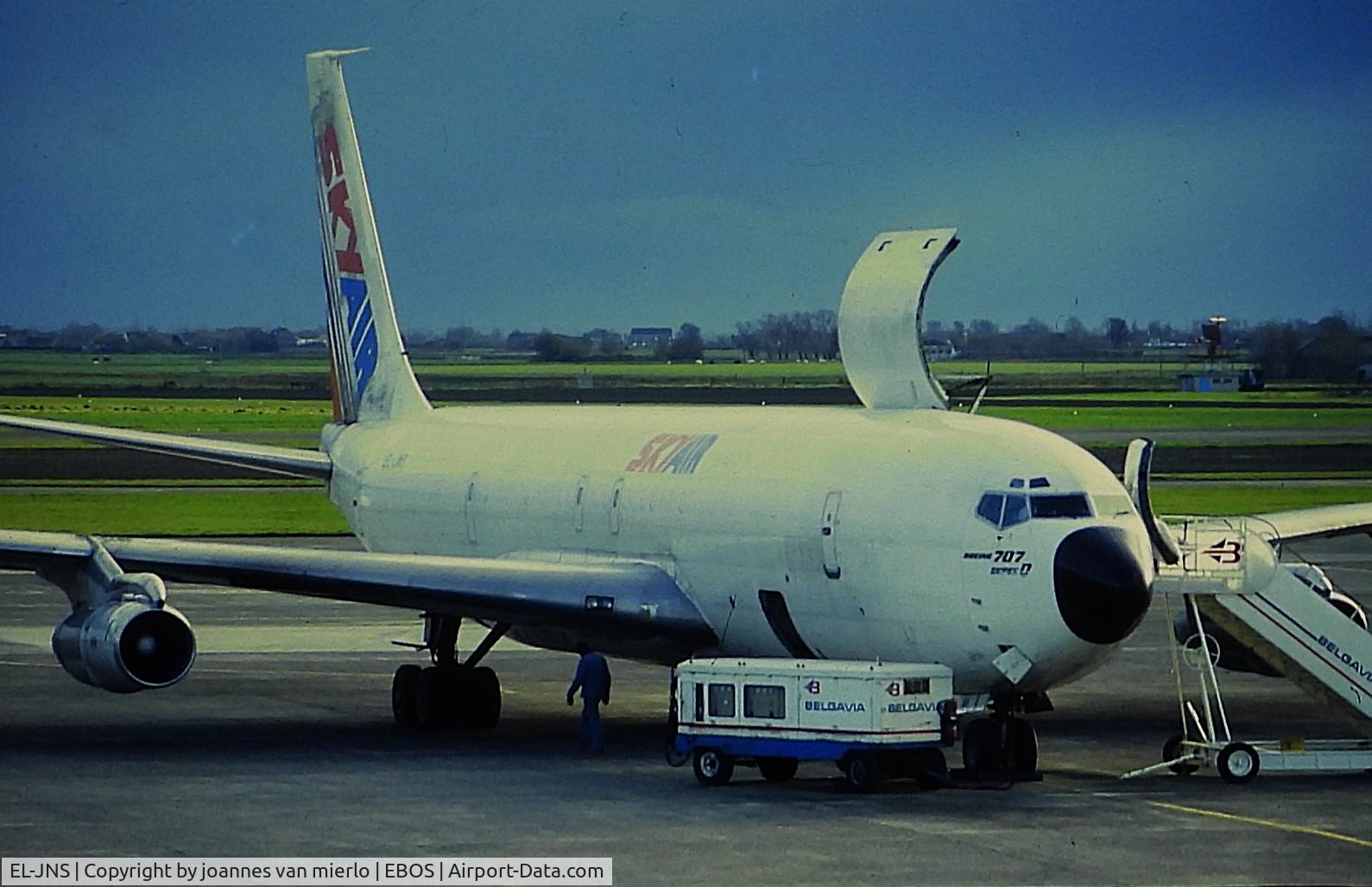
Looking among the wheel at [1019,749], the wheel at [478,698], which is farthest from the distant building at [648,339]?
the wheel at [1019,749]

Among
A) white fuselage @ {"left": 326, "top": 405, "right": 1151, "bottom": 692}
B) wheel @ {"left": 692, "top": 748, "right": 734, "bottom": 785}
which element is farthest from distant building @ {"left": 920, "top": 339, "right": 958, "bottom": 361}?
wheel @ {"left": 692, "top": 748, "right": 734, "bottom": 785}

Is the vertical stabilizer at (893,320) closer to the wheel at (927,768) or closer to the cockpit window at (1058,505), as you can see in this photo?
the cockpit window at (1058,505)

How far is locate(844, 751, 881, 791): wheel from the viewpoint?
26.8 m

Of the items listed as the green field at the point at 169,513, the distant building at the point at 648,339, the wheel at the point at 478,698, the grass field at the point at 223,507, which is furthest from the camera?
the distant building at the point at 648,339

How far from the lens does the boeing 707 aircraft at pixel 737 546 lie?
27.4 meters

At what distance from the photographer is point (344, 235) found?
43.2 metres

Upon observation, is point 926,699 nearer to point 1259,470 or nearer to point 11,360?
point 1259,470

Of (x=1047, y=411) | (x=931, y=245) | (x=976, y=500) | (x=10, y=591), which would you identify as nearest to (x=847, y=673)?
(x=976, y=500)

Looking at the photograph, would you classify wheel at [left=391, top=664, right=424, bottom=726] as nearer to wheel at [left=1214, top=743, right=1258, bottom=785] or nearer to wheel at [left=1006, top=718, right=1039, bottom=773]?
wheel at [left=1006, top=718, right=1039, bottom=773]

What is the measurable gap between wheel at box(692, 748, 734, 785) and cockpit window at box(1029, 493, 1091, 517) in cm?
435

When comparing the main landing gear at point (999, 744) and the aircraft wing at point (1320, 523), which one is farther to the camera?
the aircraft wing at point (1320, 523)

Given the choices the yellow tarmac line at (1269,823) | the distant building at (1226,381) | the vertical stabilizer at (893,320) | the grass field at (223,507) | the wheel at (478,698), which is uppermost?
the vertical stabilizer at (893,320)

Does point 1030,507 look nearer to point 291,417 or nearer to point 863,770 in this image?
point 863,770

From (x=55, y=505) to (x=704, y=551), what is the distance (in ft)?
164
